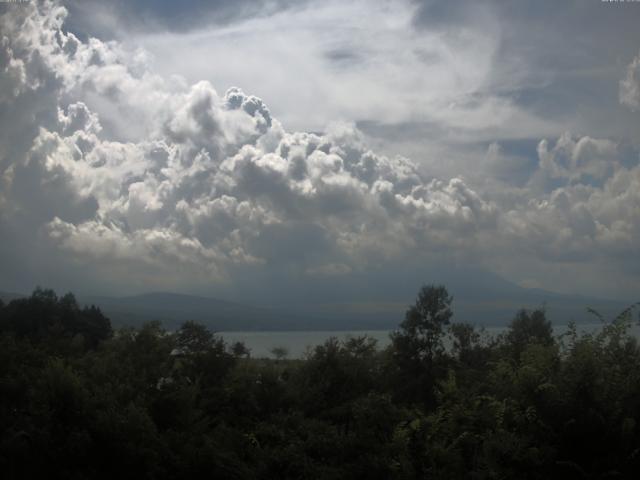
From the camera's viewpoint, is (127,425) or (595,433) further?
(127,425)

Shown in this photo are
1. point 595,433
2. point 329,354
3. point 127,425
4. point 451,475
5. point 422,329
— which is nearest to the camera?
point 595,433

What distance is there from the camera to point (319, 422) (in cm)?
2053

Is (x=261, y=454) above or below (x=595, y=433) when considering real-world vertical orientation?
below

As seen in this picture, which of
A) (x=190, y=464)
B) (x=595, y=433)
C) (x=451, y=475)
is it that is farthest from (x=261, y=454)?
(x=595, y=433)

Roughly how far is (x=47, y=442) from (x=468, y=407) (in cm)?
1176

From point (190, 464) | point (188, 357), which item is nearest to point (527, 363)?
point (190, 464)

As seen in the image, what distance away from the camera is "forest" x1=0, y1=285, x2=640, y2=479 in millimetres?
15680

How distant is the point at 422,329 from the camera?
129ft

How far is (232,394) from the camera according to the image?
24.8 m

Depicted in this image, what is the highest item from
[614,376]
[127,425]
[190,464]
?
[614,376]

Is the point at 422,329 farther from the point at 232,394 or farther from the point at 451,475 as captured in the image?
the point at 451,475

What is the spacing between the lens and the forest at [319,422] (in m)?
15.7

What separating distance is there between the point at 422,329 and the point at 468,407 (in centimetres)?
1983

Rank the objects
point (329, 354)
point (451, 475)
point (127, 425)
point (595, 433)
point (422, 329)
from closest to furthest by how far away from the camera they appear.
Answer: point (595, 433)
point (451, 475)
point (127, 425)
point (329, 354)
point (422, 329)
